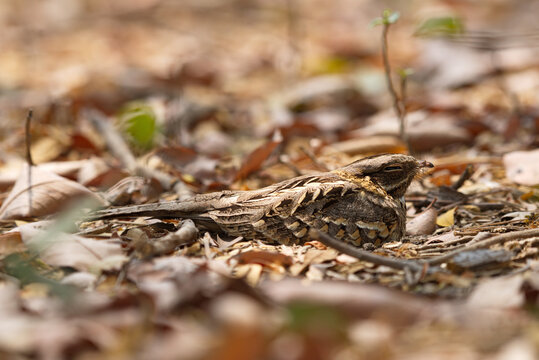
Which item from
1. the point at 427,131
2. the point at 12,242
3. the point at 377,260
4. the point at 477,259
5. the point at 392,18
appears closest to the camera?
the point at 377,260

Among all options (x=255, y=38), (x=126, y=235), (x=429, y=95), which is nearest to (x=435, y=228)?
(x=126, y=235)

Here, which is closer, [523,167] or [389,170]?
[389,170]

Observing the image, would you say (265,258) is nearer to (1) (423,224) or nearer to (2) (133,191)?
(1) (423,224)

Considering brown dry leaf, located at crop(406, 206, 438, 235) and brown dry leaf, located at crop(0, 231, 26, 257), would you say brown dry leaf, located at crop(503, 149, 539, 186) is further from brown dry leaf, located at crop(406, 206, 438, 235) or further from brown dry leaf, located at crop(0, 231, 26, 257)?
brown dry leaf, located at crop(0, 231, 26, 257)

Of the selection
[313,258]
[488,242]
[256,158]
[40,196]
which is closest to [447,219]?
[488,242]

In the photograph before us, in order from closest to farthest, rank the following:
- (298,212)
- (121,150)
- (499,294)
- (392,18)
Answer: (499,294)
(298,212)
(392,18)
(121,150)

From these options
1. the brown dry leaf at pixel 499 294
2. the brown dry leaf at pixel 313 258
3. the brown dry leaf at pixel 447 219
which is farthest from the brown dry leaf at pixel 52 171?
the brown dry leaf at pixel 499 294

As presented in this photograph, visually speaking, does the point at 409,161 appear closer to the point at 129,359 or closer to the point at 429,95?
the point at 129,359

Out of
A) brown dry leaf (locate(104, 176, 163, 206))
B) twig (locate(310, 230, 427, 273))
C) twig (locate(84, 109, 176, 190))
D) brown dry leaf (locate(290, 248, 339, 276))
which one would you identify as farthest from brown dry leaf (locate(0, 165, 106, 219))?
twig (locate(310, 230, 427, 273))
